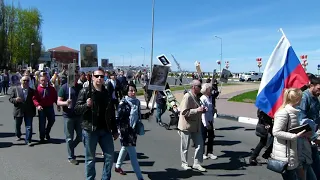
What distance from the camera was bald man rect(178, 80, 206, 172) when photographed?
6238 mm

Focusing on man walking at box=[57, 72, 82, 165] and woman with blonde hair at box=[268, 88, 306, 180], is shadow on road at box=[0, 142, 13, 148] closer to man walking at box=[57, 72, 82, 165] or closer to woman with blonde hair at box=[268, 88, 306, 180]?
man walking at box=[57, 72, 82, 165]

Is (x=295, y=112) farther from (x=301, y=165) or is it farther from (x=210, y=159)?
(x=210, y=159)

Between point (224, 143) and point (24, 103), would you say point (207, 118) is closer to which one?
point (224, 143)

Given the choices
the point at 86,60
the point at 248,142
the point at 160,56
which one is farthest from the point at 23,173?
the point at 248,142

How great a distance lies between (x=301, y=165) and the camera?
4.02 metres

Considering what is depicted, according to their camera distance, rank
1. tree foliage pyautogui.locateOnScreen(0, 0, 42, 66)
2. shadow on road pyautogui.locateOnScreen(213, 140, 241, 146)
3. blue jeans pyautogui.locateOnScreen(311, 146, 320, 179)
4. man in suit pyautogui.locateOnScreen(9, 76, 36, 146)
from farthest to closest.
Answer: tree foliage pyautogui.locateOnScreen(0, 0, 42, 66) < shadow on road pyautogui.locateOnScreen(213, 140, 241, 146) < man in suit pyautogui.locateOnScreen(9, 76, 36, 146) < blue jeans pyautogui.locateOnScreen(311, 146, 320, 179)

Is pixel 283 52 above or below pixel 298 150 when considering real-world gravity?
above

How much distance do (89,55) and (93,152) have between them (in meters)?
3.21

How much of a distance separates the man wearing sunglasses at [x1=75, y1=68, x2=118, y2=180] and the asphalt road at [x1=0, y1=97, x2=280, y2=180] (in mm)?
968

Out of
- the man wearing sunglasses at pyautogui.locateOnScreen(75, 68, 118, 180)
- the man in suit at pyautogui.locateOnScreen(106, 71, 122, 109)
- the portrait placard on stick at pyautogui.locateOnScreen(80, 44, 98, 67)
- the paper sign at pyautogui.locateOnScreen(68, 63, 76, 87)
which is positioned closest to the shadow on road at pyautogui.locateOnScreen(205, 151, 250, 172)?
the man in suit at pyautogui.locateOnScreen(106, 71, 122, 109)

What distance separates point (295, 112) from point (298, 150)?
0.47 m

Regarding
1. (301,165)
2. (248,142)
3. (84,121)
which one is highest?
(84,121)

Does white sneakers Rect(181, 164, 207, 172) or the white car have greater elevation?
the white car

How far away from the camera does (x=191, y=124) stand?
6.25 metres
